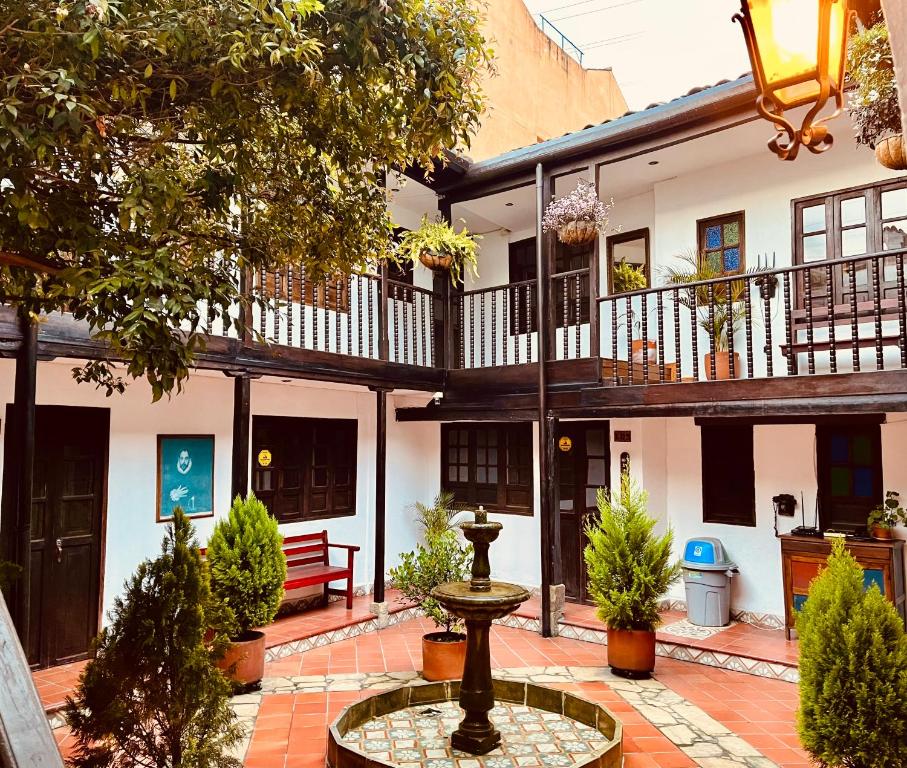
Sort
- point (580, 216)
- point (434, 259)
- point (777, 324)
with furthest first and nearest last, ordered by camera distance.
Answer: point (434, 259) < point (777, 324) < point (580, 216)

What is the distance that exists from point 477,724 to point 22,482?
12.9ft

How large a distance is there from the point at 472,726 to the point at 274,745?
4.97 feet

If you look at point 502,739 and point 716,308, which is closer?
point 502,739

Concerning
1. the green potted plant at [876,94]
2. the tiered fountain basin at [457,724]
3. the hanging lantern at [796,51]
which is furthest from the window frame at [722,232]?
the hanging lantern at [796,51]

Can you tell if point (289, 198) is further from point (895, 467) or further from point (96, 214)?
point (895, 467)

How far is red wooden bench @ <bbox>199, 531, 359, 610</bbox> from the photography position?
8.90m

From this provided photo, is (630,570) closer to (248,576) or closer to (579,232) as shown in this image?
(248,576)

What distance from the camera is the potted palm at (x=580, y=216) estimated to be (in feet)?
26.5

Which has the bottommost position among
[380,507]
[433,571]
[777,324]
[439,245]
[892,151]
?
[433,571]

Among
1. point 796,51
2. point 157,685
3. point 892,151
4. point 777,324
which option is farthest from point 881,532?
point 157,685

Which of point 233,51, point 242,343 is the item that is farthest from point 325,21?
point 242,343

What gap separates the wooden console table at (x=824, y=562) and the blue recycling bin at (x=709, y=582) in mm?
674

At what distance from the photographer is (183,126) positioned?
3623 mm

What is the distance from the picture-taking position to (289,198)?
400 cm
